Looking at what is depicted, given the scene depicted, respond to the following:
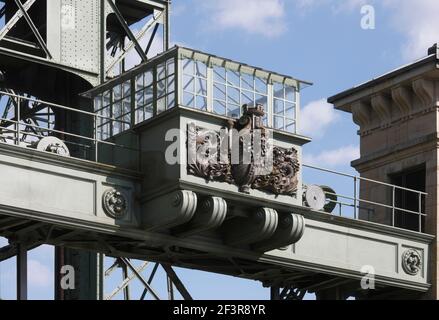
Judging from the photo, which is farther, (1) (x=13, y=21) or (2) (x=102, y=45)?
(2) (x=102, y=45)

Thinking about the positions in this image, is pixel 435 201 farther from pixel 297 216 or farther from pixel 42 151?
pixel 42 151

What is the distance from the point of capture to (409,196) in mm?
50312

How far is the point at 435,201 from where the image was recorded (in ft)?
161

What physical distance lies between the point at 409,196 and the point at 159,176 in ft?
34.2

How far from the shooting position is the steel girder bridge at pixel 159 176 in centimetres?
4141

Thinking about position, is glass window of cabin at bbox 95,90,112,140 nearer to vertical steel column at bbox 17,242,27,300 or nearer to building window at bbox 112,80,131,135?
building window at bbox 112,80,131,135

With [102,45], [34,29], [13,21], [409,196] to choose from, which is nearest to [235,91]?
[102,45]

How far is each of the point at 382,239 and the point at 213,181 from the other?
7319mm

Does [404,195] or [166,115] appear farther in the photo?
[404,195]

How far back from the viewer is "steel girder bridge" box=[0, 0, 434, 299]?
4141 cm

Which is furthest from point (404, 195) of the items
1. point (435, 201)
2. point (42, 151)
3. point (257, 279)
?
point (42, 151)

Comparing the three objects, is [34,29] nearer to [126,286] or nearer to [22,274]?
[22,274]

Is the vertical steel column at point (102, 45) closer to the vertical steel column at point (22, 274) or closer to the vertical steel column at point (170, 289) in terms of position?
the vertical steel column at point (170, 289)
